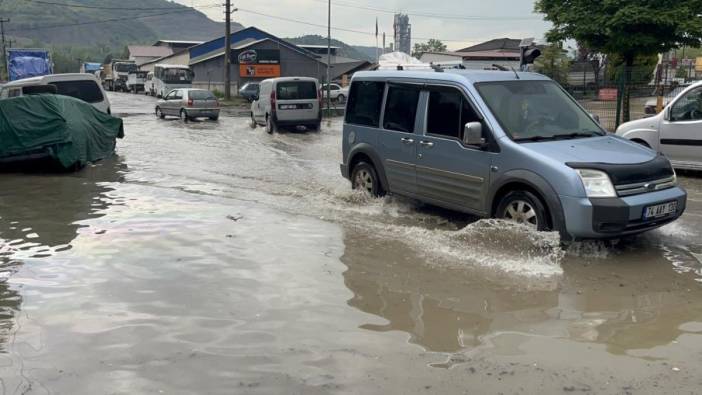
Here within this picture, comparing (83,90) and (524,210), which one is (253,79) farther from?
(524,210)

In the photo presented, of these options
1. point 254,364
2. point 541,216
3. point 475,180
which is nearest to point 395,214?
point 475,180

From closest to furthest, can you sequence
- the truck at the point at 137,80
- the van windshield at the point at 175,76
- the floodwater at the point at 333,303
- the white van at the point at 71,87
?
the floodwater at the point at 333,303
the white van at the point at 71,87
the van windshield at the point at 175,76
the truck at the point at 137,80

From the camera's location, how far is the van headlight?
6219 millimetres

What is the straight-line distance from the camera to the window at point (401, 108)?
830 cm

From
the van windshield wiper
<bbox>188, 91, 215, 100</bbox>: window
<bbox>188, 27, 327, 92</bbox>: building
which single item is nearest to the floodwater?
the van windshield wiper

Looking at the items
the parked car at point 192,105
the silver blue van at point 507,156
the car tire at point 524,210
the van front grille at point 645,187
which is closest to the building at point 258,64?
the parked car at point 192,105

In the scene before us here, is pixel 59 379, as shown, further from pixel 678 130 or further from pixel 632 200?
pixel 678 130

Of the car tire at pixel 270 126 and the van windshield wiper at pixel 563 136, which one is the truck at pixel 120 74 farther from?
the van windshield wiper at pixel 563 136

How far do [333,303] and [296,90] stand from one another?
1675 cm

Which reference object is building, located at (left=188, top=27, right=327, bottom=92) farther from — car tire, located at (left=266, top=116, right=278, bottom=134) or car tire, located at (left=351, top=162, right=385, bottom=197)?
car tire, located at (left=351, top=162, right=385, bottom=197)

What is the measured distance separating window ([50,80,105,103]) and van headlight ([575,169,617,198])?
1517cm

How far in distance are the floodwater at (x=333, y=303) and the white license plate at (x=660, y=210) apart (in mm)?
487

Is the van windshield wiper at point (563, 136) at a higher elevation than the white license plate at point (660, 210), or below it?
higher

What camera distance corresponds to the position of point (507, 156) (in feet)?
22.5
